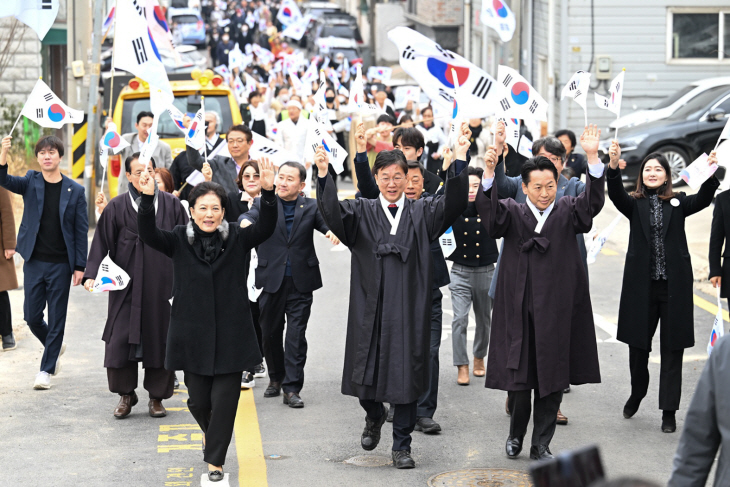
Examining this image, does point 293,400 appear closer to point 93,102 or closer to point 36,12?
point 36,12

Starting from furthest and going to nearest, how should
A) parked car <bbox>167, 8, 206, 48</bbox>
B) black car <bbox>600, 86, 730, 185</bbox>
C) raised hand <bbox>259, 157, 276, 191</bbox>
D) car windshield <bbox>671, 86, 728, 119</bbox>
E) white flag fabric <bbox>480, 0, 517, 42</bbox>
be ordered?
parked car <bbox>167, 8, 206, 48</bbox> < car windshield <bbox>671, 86, 728, 119</bbox> < black car <bbox>600, 86, 730, 185</bbox> < white flag fabric <bbox>480, 0, 517, 42</bbox> < raised hand <bbox>259, 157, 276, 191</bbox>

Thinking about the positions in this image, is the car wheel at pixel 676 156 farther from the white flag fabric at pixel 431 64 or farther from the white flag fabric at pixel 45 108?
the white flag fabric at pixel 45 108

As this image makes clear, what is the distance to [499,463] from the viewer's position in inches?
257

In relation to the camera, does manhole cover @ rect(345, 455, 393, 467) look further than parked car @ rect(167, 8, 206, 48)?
No

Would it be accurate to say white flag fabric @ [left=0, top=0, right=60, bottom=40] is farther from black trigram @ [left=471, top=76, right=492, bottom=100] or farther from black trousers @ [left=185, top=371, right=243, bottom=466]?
black trousers @ [left=185, top=371, right=243, bottom=466]

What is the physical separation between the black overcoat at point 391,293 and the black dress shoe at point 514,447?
667 mm

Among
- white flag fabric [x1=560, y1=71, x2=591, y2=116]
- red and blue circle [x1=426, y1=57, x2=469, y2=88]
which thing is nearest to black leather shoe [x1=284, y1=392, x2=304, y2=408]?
red and blue circle [x1=426, y1=57, x2=469, y2=88]

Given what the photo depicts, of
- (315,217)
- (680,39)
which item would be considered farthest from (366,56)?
(315,217)

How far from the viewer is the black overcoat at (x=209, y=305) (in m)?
6.12

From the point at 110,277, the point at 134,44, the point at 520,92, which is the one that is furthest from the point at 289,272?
the point at 134,44

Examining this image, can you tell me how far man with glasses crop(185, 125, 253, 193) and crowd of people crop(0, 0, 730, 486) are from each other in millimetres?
26

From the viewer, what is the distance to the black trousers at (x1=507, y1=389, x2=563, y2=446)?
647 cm

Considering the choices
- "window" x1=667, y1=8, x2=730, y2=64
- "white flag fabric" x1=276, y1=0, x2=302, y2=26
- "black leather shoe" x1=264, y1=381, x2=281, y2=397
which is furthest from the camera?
"white flag fabric" x1=276, y1=0, x2=302, y2=26

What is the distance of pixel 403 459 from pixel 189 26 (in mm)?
40486
